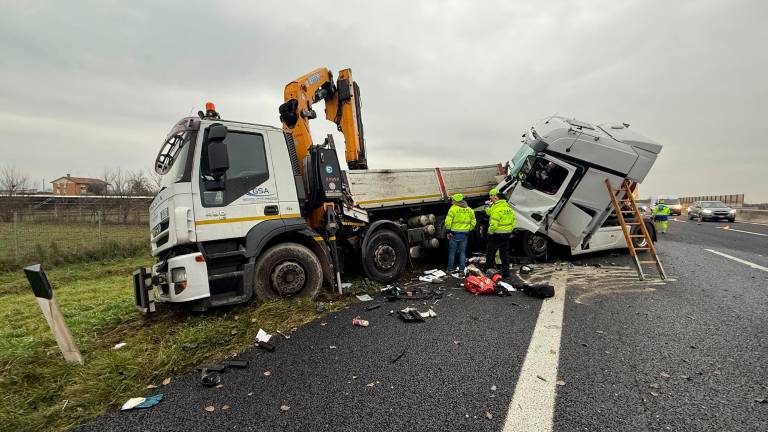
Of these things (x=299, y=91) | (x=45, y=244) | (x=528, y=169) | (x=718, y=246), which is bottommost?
(x=718, y=246)

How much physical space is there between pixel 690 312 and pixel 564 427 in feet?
10.7

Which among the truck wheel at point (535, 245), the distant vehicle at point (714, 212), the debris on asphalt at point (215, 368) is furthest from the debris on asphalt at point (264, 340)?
the distant vehicle at point (714, 212)

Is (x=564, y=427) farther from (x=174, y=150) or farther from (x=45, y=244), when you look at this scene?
(x=45, y=244)

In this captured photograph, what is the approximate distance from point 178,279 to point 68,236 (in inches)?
345

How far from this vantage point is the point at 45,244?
920cm

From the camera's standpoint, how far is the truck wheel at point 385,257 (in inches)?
229

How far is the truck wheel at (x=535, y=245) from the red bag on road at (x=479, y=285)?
268 cm

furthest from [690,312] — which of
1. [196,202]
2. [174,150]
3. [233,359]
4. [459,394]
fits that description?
[174,150]

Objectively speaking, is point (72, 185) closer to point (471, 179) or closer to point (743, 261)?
point (471, 179)

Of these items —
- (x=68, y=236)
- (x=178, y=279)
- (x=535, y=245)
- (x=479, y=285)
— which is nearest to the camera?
(x=178, y=279)

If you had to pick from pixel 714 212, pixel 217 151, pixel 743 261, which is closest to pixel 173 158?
pixel 217 151

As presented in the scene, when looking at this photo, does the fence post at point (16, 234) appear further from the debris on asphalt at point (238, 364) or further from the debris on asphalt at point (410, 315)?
the debris on asphalt at point (410, 315)

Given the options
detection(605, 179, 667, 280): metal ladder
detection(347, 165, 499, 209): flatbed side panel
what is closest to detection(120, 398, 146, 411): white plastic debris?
detection(347, 165, 499, 209): flatbed side panel

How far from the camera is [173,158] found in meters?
4.41
